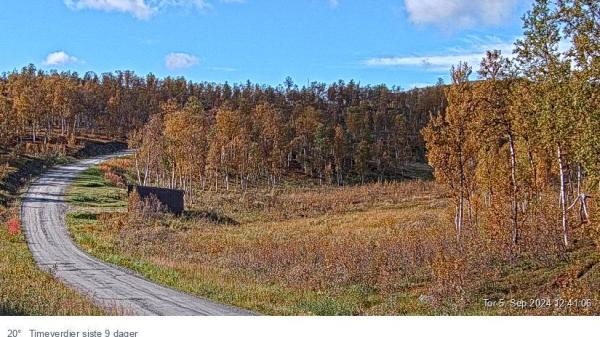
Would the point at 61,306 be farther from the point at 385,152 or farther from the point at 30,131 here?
the point at 30,131

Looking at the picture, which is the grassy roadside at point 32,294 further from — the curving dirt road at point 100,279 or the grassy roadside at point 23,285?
the curving dirt road at point 100,279

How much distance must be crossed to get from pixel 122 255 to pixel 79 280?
6894 mm

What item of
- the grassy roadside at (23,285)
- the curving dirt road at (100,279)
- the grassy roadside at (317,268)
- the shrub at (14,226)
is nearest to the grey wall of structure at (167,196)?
the grassy roadside at (317,268)

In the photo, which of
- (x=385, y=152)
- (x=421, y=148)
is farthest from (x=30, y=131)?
(x=421, y=148)

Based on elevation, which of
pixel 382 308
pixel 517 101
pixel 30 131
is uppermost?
pixel 30 131

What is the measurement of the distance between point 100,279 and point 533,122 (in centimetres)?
1739

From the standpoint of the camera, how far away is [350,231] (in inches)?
1465

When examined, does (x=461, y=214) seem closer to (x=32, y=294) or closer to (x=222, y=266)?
(x=222, y=266)

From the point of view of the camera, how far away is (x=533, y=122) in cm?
2116

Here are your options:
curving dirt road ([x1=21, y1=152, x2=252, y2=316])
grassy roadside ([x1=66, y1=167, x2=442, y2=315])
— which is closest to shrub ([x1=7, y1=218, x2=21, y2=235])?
curving dirt road ([x1=21, y1=152, x2=252, y2=316])

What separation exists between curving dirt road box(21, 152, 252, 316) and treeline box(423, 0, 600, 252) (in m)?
11.0

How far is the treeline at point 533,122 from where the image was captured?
49.9 ft

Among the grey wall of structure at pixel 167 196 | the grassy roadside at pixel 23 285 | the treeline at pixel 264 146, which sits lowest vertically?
the grassy roadside at pixel 23 285

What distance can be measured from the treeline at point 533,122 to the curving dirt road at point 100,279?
431 inches
